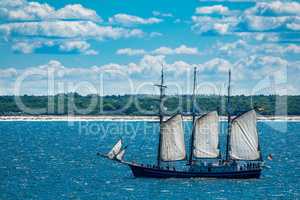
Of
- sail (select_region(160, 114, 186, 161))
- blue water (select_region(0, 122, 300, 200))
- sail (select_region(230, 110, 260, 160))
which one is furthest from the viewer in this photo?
sail (select_region(230, 110, 260, 160))

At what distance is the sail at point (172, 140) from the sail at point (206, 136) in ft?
6.84

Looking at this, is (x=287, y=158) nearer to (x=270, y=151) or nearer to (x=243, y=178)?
(x=270, y=151)

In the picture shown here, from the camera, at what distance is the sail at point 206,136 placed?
123 meters

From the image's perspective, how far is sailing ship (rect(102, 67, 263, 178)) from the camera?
12206 cm

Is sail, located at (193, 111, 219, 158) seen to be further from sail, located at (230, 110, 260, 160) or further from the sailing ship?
sail, located at (230, 110, 260, 160)

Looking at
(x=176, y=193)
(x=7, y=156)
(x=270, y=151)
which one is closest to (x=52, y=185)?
(x=176, y=193)

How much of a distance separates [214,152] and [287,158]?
45545 mm

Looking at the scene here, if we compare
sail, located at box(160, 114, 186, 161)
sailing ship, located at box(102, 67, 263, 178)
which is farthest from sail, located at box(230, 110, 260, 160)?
sail, located at box(160, 114, 186, 161)

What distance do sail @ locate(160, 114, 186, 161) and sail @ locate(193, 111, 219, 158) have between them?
208cm

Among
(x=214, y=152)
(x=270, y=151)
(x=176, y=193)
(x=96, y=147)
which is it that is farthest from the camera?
(x=96, y=147)

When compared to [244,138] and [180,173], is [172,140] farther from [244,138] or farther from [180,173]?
[244,138]

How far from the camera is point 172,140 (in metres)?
122

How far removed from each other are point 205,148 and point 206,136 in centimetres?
169

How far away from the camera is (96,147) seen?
199m
